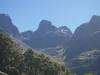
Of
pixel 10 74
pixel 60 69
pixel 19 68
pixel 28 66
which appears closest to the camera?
pixel 10 74

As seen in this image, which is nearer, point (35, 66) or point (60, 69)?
point (35, 66)

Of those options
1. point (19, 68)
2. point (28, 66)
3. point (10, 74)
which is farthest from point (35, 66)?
point (10, 74)

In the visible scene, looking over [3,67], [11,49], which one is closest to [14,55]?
[11,49]

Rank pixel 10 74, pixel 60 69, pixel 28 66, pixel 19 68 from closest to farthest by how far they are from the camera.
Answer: pixel 10 74
pixel 19 68
pixel 28 66
pixel 60 69

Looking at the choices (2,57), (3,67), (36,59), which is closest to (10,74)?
(3,67)

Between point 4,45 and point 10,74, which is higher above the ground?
point 4,45

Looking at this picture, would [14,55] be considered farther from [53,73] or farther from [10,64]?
[53,73]

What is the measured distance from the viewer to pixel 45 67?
14875 centimetres

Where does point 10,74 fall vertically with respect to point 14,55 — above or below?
below

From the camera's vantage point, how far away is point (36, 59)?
147875 mm

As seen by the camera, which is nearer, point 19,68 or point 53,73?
point 19,68

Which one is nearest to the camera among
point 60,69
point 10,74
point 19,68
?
point 10,74

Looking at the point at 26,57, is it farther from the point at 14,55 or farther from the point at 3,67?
the point at 3,67

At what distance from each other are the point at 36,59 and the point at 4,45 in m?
17.9
